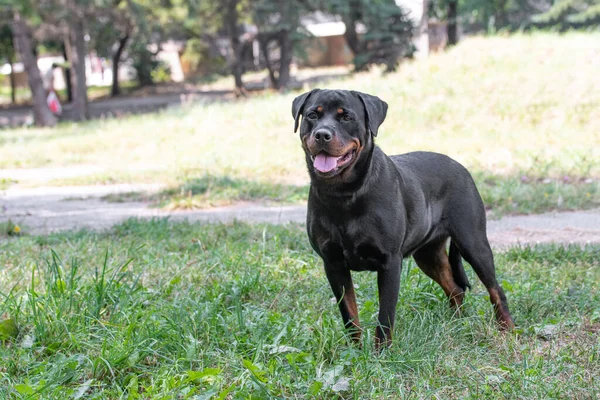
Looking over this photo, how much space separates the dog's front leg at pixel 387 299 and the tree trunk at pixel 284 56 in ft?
82.4

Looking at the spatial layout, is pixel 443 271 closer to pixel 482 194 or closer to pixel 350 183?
pixel 350 183

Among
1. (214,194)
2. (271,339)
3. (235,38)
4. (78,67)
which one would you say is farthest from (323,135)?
(235,38)

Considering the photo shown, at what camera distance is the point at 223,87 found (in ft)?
120

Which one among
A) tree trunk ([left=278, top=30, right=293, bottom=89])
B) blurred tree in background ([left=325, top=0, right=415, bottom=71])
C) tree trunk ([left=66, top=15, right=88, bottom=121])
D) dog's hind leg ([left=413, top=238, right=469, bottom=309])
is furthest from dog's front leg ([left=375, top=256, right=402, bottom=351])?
tree trunk ([left=278, top=30, right=293, bottom=89])

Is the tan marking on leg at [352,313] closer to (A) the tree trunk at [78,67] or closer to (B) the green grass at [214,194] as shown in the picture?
(B) the green grass at [214,194]

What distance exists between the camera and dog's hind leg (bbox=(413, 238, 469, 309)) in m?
4.67

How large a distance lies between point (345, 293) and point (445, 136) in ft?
31.4

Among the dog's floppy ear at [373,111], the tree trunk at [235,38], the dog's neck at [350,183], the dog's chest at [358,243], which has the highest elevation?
the tree trunk at [235,38]

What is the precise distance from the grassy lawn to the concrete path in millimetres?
371

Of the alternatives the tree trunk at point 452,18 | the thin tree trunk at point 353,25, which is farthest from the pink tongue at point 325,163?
the tree trunk at point 452,18

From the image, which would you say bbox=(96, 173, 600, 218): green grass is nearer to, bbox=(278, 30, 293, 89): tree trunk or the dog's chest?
the dog's chest

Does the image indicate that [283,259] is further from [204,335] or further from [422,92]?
[422,92]

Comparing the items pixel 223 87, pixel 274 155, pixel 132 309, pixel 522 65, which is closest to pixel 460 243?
pixel 132 309

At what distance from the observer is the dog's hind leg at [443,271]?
15.3 ft
